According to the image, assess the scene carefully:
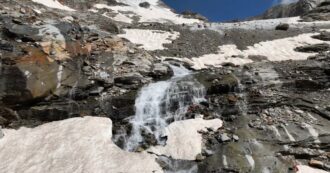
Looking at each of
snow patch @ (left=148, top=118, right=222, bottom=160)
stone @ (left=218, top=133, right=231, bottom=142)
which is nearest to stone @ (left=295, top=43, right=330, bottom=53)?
snow patch @ (left=148, top=118, right=222, bottom=160)

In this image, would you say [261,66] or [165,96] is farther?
[261,66]

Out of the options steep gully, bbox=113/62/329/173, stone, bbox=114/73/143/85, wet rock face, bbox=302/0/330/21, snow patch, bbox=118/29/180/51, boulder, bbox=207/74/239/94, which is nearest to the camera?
steep gully, bbox=113/62/329/173

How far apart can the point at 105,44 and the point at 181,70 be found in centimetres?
539

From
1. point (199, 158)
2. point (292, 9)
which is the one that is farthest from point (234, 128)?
point (292, 9)

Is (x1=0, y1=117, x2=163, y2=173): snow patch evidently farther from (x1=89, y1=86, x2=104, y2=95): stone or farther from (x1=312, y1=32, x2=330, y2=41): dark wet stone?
(x1=312, y1=32, x2=330, y2=41): dark wet stone

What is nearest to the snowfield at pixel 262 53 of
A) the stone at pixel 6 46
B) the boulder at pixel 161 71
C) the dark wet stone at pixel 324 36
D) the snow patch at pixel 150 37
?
the dark wet stone at pixel 324 36

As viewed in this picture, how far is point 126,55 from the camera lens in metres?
28.3

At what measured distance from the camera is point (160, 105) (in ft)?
77.6

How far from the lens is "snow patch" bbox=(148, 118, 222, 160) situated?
2017 centimetres

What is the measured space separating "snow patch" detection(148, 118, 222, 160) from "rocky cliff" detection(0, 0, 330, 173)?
0.17 ft

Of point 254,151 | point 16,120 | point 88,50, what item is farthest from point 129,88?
point 254,151

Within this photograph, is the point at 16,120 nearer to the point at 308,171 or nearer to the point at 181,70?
the point at 181,70

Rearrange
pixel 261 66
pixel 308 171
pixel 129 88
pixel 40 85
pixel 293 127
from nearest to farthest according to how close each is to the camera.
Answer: pixel 308 171
pixel 293 127
pixel 40 85
pixel 129 88
pixel 261 66

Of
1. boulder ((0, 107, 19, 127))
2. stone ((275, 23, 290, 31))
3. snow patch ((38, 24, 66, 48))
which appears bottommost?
boulder ((0, 107, 19, 127))
